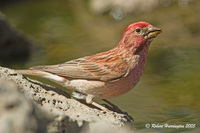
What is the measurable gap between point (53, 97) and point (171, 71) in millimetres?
3770

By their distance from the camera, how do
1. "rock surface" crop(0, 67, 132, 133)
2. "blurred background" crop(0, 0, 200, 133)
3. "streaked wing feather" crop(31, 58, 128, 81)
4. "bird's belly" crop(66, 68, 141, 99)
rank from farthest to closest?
1. "blurred background" crop(0, 0, 200, 133)
2. "streaked wing feather" crop(31, 58, 128, 81)
3. "bird's belly" crop(66, 68, 141, 99)
4. "rock surface" crop(0, 67, 132, 133)

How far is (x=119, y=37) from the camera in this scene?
446 inches

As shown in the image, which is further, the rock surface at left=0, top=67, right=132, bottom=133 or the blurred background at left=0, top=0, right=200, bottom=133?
the blurred background at left=0, top=0, right=200, bottom=133

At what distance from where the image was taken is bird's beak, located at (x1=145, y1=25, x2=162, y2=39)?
592 centimetres

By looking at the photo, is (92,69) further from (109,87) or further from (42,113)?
(42,113)

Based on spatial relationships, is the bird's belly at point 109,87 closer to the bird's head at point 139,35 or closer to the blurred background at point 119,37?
the bird's head at point 139,35

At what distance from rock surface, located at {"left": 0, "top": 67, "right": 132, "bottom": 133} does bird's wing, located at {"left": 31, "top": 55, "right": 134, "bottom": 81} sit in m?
0.45

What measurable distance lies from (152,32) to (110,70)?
2.72ft

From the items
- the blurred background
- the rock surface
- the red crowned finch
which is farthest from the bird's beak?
the blurred background

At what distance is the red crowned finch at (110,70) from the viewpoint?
5.89 meters

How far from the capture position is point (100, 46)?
414 inches

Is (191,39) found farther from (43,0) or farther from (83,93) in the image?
(43,0)

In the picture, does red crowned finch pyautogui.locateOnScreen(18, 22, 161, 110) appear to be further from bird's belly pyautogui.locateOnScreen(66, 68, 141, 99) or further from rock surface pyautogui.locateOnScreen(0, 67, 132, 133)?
rock surface pyautogui.locateOnScreen(0, 67, 132, 133)

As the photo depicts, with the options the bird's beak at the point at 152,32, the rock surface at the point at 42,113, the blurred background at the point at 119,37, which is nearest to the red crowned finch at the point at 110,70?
the bird's beak at the point at 152,32
